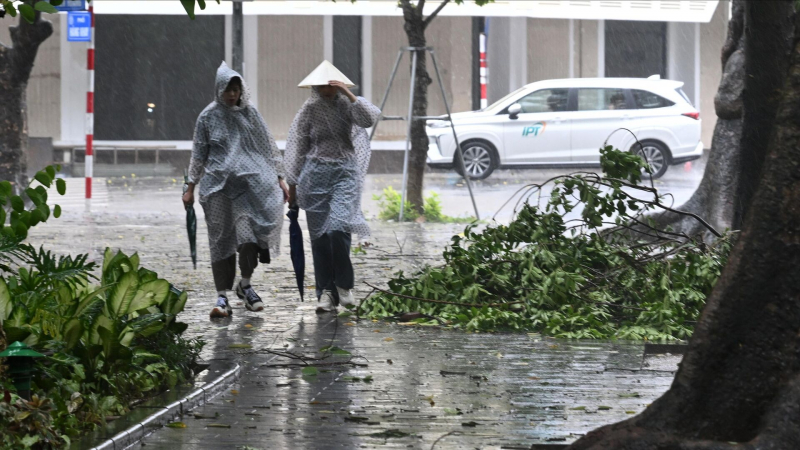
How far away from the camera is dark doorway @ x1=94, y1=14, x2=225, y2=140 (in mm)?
27969

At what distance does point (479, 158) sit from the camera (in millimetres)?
23250

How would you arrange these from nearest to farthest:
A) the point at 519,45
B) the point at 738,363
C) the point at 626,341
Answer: the point at 738,363 → the point at 626,341 → the point at 519,45

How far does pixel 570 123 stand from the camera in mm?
23250

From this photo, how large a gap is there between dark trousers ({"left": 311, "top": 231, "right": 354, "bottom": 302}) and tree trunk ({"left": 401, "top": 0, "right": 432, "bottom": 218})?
7796 mm

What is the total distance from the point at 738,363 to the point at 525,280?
4.46m

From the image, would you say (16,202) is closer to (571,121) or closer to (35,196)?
(35,196)

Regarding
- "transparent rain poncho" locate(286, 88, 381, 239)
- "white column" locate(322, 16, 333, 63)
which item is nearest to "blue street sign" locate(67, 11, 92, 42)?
"transparent rain poncho" locate(286, 88, 381, 239)

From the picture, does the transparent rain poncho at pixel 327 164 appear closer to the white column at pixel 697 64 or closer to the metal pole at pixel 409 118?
the metal pole at pixel 409 118

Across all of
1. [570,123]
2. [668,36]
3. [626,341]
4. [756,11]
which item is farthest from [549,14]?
[626,341]

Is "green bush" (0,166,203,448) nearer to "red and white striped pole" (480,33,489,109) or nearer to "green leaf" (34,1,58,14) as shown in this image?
"green leaf" (34,1,58,14)

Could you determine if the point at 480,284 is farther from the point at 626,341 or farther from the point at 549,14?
the point at 549,14

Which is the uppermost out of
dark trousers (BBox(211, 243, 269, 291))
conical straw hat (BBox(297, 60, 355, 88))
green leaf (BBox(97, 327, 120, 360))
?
conical straw hat (BBox(297, 60, 355, 88))

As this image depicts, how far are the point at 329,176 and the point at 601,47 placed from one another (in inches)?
876

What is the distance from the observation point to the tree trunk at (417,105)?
53.4 feet
